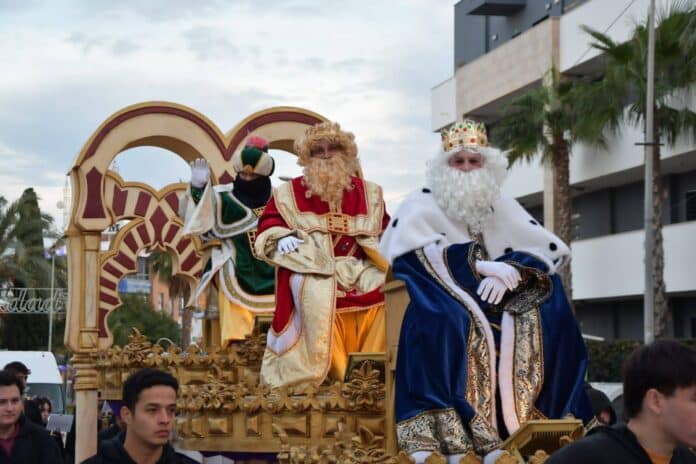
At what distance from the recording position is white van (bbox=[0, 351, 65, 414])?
79.6 feet

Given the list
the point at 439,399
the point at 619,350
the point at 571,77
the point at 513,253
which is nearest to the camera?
the point at 439,399

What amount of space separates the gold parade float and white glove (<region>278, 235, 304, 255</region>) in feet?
3.26

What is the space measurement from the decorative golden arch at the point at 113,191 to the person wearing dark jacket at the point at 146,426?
25.6 ft

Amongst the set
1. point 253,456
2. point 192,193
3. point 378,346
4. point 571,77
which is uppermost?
point 571,77

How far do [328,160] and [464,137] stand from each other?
7.87 ft

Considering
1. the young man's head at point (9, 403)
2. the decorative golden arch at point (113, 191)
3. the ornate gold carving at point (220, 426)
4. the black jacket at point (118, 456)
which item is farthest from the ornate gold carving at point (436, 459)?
the decorative golden arch at point (113, 191)

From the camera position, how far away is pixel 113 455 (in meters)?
5.04

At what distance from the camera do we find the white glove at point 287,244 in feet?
34.1

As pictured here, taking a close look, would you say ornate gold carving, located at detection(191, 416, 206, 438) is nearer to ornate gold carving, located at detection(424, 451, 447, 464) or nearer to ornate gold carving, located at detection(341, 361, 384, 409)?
ornate gold carving, located at detection(341, 361, 384, 409)

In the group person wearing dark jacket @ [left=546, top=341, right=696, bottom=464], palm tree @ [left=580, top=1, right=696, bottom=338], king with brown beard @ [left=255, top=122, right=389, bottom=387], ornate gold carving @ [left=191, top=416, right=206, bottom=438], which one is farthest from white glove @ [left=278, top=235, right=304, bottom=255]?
palm tree @ [left=580, top=1, right=696, bottom=338]

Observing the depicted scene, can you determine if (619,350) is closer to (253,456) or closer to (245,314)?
(245,314)

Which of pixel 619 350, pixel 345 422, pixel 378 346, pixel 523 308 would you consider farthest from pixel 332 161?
pixel 619 350

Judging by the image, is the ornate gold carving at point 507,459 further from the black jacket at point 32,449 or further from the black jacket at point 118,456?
the black jacket at point 118,456

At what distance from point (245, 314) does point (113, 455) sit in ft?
24.7
